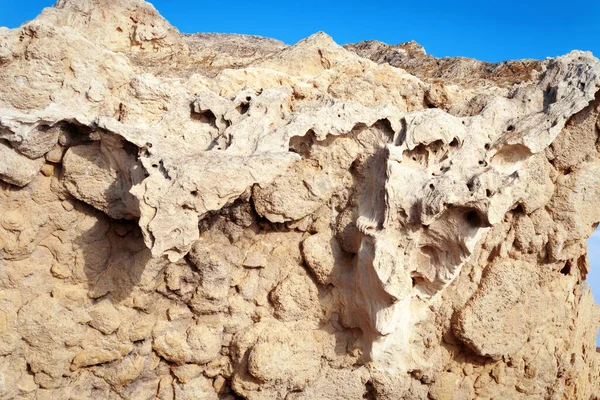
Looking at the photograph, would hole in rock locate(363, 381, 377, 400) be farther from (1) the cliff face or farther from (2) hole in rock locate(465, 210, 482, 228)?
(2) hole in rock locate(465, 210, 482, 228)

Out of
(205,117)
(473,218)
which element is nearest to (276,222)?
(205,117)

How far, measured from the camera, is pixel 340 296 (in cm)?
505

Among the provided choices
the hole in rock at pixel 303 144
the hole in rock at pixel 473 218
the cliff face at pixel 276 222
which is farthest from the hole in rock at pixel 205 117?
the hole in rock at pixel 473 218

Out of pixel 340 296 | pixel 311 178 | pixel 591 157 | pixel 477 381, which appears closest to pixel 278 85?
pixel 311 178

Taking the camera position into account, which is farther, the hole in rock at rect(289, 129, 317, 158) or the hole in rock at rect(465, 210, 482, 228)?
the hole in rock at rect(289, 129, 317, 158)

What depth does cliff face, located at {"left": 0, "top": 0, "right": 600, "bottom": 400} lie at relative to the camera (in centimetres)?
431

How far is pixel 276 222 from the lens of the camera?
490 cm

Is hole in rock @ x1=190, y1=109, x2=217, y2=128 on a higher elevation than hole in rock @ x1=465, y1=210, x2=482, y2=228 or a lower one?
higher

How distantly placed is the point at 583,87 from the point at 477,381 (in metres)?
3.32

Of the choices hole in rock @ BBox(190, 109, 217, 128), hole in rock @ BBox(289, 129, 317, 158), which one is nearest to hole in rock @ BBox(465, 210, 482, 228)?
hole in rock @ BBox(289, 129, 317, 158)

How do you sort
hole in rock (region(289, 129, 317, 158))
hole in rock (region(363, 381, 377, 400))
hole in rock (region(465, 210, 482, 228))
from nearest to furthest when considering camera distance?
hole in rock (region(465, 210, 482, 228)) → hole in rock (region(289, 129, 317, 158)) → hole in rock (region(363, 381, 377, 400))

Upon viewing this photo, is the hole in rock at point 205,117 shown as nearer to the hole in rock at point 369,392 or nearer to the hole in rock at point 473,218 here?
the hole in rock at point 473,218

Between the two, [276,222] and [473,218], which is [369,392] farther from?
[473,218]

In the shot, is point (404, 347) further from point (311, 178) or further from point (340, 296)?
point (311, 178)
